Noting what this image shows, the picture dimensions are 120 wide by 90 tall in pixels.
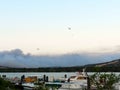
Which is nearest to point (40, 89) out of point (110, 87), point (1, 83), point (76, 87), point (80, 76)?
point (1, 83)

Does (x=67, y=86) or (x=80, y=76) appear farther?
(x=80, y=76)

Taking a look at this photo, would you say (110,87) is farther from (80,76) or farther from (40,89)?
(80,76)

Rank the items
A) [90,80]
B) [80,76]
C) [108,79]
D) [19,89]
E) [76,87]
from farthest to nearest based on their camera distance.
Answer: [80,76]
[19,89]
[76,87]
[90,80]
[108,79]

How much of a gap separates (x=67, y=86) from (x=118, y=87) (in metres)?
9.77

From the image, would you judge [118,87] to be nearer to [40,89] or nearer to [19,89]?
[40,89]

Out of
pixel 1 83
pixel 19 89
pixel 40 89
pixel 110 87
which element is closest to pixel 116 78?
pixel 110 87

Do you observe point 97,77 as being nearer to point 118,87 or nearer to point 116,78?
point 116,78

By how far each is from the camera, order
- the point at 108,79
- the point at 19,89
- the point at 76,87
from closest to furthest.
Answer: the point at 108,79 → the point at 76,87 → the point at 19,89

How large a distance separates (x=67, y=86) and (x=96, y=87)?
11.2m

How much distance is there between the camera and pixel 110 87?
30703 millimetres

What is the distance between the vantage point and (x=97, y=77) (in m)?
31.1

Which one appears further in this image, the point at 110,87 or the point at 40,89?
the point at 40,89

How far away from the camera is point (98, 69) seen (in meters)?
33.2

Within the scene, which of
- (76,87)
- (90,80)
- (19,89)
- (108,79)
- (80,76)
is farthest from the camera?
(80,76)
